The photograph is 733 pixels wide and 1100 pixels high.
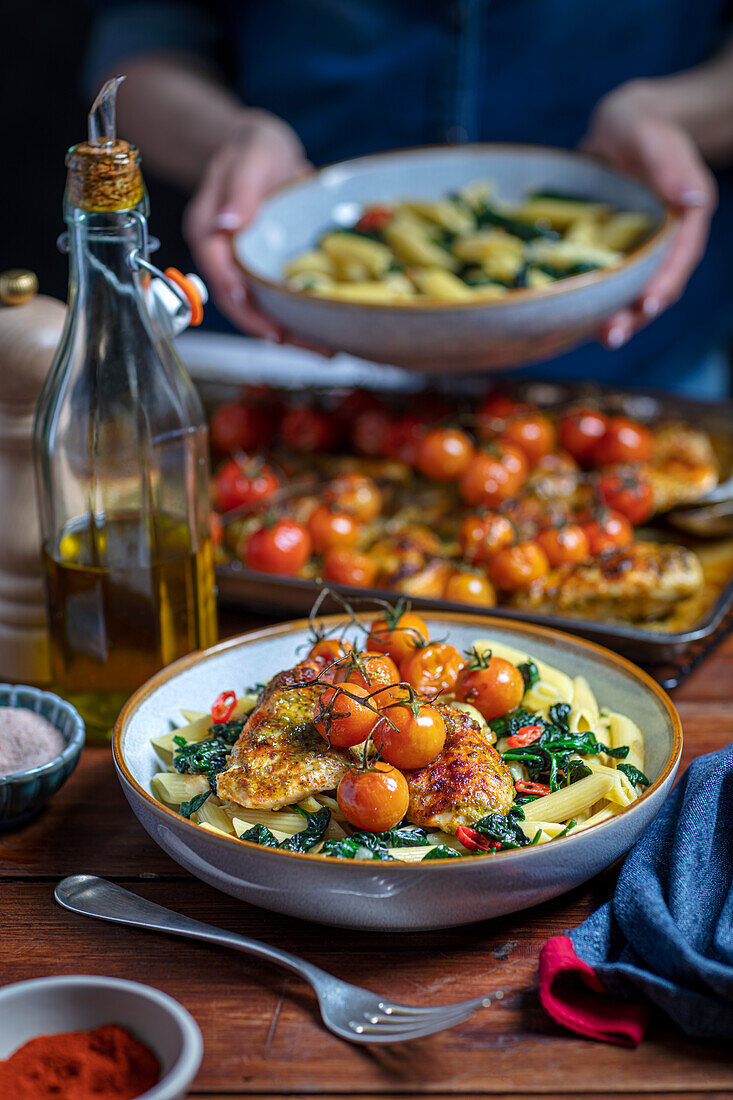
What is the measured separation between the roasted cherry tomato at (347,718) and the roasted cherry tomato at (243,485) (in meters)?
1.14

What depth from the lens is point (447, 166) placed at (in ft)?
9.98

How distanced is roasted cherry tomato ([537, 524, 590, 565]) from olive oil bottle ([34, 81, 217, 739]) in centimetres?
73

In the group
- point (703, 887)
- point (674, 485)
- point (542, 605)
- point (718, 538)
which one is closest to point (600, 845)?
point (703, 887)

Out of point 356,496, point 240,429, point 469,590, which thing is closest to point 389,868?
point 469,590

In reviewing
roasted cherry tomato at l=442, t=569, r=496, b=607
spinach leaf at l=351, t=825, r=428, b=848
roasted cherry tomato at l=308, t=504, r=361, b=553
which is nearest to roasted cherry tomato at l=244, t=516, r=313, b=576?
roasted cherry tomato at l=308, t=504, r=361, b=553

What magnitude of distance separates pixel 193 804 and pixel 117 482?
1.76 feet

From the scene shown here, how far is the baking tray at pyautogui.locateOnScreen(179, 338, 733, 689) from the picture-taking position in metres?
1.88

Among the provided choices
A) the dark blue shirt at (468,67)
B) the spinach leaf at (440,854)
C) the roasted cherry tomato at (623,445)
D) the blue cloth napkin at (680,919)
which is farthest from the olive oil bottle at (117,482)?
the dark blue shirt at (468,67)

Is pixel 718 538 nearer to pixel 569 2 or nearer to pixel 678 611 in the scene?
pixel 678 611

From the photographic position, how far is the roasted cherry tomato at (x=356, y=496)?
242 cm

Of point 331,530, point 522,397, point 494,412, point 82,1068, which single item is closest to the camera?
point 82,1068

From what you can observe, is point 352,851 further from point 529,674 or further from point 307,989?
point 529,674

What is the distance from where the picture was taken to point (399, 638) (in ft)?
5.01

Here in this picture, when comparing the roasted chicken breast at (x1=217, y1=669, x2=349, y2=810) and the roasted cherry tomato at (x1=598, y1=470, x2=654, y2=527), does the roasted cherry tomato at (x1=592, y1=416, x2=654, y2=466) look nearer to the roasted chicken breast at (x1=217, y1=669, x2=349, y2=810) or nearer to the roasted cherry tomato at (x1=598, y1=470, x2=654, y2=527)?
the roasted cherry tomato at (x1=598, y1=470, x2=654, y2=527)
